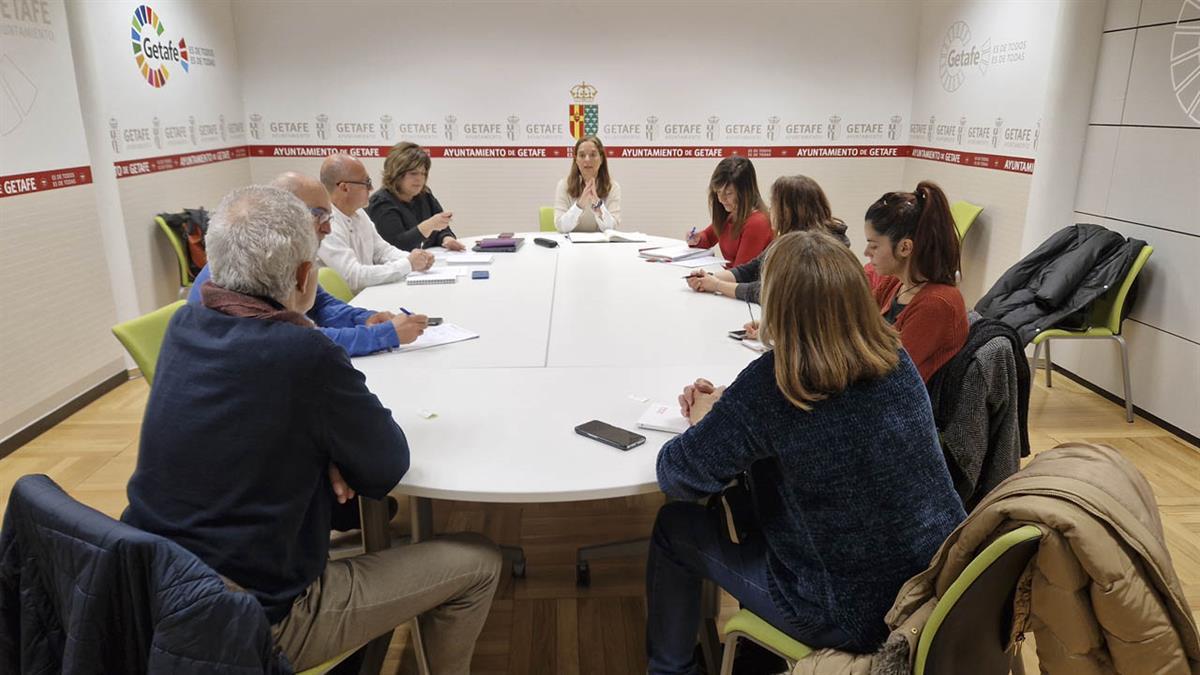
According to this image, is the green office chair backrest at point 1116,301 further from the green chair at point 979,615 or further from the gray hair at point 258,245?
the gray hair at point 258,245

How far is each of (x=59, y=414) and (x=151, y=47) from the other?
232 cm

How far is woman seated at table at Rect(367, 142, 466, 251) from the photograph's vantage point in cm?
422

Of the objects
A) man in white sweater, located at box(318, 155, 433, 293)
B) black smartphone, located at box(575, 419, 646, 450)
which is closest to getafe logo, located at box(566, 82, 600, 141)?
man in white sweater, located at box(318, 155, 433, 293)

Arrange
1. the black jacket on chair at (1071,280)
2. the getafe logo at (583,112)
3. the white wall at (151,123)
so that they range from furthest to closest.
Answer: the getafe logo at (583,112)
the white wall at (151,123)
the black jacket on chair at (1071,280)

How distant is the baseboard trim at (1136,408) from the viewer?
3.60m

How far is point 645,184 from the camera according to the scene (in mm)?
6410

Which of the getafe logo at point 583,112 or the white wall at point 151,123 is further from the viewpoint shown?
the getafe logo at point 583,112

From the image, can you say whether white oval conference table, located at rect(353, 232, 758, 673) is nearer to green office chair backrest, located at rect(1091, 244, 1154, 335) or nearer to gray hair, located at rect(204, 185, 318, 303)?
gray hair, located at rect(204, 185, 318, 303)

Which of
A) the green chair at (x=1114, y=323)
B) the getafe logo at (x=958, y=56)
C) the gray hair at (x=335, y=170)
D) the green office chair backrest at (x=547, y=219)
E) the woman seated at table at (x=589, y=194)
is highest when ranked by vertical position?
the getafe logo at (x=958, y=56)

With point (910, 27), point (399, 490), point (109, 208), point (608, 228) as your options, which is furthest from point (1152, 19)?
point (109, 208)

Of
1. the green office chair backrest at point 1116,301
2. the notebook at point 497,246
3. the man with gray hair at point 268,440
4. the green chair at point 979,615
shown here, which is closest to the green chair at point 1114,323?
the green office chair backrest at point 1116,301

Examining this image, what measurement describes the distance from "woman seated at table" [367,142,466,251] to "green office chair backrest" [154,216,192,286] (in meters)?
1.29

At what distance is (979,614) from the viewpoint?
118cm

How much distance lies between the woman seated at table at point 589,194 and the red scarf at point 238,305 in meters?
3.65
